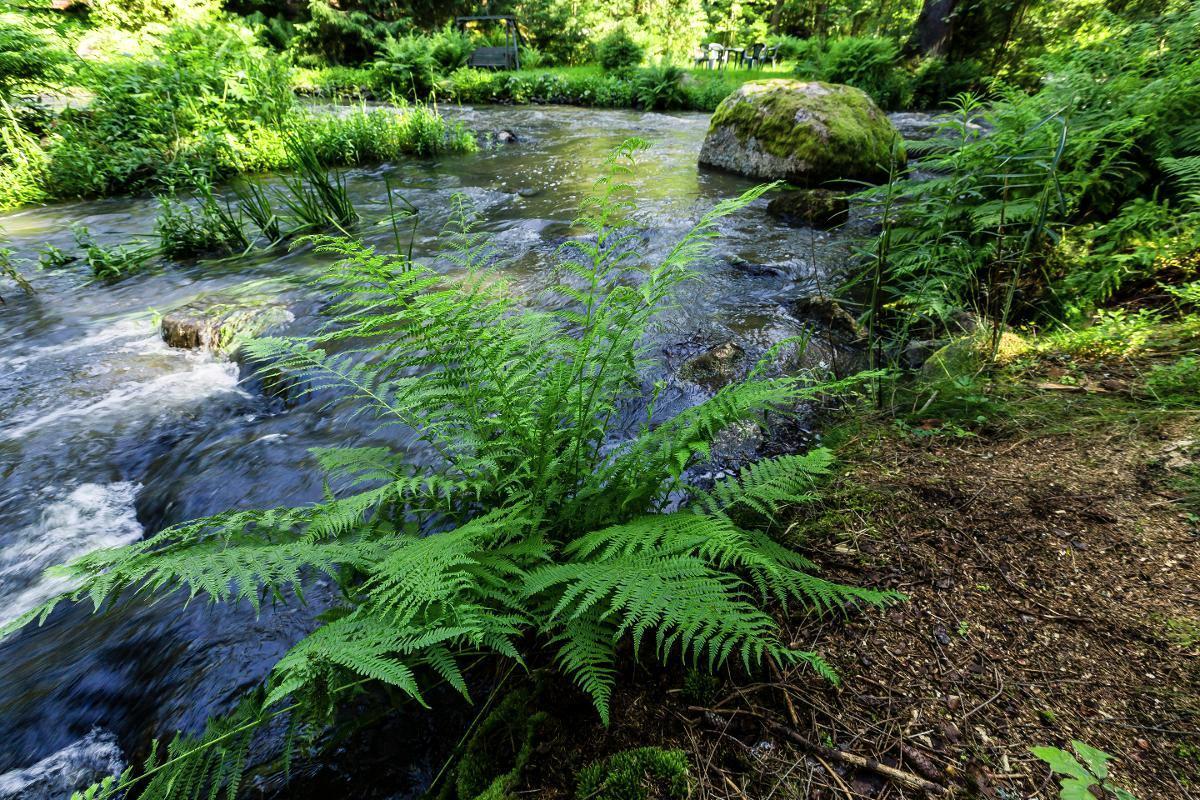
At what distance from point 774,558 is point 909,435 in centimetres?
128

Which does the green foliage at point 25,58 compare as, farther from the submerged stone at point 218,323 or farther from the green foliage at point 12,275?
the submerged stone at point 218,323

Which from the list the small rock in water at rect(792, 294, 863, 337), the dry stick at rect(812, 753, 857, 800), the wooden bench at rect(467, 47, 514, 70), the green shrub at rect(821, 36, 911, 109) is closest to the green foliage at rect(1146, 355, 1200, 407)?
the small rock in water at rect(792, 294, 863, 337)

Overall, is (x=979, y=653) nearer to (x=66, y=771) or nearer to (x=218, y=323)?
(x=66, y=771)

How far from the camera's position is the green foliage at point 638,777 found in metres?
1.25

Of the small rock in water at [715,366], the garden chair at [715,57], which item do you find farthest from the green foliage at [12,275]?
the garden chair at [715,57]

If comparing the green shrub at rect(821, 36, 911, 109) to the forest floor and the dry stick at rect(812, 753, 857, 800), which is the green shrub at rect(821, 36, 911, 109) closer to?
the forest floor

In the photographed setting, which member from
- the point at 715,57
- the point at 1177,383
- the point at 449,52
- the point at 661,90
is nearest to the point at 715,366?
the point at 1177,383

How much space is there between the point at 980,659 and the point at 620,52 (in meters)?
22.4

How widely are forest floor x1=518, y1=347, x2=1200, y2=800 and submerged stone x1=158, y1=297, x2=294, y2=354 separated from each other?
468 cm

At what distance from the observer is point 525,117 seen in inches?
585

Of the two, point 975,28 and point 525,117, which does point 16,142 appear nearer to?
point 525,117

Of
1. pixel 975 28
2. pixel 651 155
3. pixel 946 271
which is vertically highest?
pixel 975 28

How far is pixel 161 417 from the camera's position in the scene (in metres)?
3.85

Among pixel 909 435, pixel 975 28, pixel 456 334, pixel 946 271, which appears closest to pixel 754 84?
pixel 946 271
